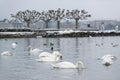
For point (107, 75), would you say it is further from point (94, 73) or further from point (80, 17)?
point (80, 17)

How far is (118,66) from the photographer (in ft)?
64.3

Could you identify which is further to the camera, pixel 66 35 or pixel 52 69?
pixel 66 35

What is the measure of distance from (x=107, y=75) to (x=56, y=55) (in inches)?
248

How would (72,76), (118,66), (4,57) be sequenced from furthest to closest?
(4,57) < (118,66) < (72,76)

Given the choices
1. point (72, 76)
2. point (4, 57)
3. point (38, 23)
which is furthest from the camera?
point (38, 23)

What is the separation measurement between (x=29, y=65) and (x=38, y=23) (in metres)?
86.4

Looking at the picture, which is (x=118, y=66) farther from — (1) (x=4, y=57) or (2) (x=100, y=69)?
(1) (x=4, y=57)

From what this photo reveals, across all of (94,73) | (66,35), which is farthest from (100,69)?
(66,35)

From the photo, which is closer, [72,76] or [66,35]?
[72,76]

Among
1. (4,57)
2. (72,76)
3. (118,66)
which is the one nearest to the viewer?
(72,76)

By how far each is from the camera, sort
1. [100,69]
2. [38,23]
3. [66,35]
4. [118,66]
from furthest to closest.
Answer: [38,23], [66,35], [118,66], [100,69]

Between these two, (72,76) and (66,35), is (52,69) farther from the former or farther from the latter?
(66,35)

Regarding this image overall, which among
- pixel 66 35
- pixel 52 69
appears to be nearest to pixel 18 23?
pixel 66 35

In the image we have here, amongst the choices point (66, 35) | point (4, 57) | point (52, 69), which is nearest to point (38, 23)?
point (66, 35)
